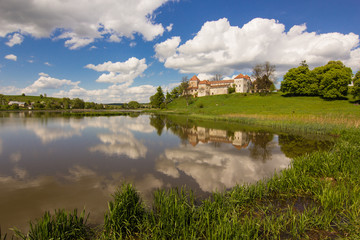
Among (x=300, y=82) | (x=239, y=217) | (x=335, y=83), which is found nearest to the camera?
(x=239, y=217)

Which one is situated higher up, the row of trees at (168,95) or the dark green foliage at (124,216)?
the row of trees at (168,95)

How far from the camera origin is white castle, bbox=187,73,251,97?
369ft

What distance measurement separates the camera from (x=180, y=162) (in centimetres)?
1089

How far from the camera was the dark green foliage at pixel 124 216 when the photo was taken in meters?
4.25

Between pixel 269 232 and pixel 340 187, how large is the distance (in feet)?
12.6

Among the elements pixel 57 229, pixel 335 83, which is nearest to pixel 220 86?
pixel 335 83

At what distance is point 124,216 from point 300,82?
282 ft

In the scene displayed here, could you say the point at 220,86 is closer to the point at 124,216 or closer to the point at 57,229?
the point at 124,216

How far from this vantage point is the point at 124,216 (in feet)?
14.8

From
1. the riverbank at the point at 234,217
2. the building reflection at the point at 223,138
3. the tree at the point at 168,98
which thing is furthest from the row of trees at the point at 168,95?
the riverbank at the point at 234,217

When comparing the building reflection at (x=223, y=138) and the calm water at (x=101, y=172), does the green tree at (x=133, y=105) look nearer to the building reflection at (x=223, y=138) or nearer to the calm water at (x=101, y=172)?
the building reflection at (x=223, y=138)

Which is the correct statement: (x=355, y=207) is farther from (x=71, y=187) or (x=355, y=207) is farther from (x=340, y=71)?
(x=340, y=71)

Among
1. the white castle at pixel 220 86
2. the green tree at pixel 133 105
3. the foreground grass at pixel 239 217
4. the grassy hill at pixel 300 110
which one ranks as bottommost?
the foreground grass at pixel 239 217

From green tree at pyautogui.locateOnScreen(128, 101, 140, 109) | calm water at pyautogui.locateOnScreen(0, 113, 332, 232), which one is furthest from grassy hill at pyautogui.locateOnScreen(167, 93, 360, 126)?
green tree at pyautogui.locateOnScreen(128, 101, 140, 109)
